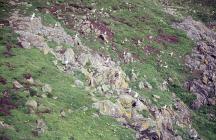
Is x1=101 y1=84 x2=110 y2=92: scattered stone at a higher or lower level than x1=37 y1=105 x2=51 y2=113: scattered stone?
lower

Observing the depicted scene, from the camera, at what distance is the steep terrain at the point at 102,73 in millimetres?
35875

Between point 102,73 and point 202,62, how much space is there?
72.0 feet

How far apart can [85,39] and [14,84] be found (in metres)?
17.8

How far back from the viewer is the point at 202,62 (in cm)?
6162

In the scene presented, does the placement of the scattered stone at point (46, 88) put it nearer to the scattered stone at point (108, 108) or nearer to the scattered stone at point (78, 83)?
the scattered stone at point (78, 83)

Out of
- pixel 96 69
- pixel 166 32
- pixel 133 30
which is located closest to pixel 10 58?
pixel 96 69

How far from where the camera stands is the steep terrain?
118 ft

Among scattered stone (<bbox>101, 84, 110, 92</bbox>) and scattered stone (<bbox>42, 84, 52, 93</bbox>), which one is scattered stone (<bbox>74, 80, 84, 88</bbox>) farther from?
scattered stone (<bbox>42, 84, 52, 93</bbox>)

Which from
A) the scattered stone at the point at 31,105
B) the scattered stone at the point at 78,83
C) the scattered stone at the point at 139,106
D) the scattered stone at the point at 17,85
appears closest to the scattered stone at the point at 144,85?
the scattered stone at the point at 139,106

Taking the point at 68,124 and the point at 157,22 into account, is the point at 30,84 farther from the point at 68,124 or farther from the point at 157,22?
the point at 157,22

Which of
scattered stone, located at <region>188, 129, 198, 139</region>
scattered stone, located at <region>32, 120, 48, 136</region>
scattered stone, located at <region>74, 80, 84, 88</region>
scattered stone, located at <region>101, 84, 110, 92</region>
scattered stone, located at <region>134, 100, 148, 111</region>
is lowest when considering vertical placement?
scattered stone, located at <region>188, 129, 198, 139</region>

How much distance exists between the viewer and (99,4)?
67.9 m

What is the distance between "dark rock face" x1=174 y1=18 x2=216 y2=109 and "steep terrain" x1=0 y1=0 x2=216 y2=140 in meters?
0.16

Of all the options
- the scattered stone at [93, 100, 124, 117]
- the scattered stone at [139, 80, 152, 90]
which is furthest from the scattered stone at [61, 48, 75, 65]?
the scattered stone at [139, 80, 152, 90]
